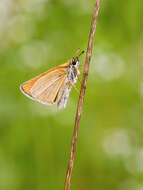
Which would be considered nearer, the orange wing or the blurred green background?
the orange wing

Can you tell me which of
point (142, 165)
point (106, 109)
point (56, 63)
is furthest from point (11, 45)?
point (142, 165)

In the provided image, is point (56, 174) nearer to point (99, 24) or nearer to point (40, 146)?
point (40, 146)

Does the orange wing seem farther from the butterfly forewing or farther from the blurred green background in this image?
the blurred green background

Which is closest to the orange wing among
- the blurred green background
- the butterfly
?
the butterfly

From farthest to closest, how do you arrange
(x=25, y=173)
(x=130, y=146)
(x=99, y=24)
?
(x=99, y=24)
(x=130, y=146)
(x=25, y=173)

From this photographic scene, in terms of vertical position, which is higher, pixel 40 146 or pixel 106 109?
pixel 106 109

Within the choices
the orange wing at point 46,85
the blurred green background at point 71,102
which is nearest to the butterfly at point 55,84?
the orange wing at point 46,85

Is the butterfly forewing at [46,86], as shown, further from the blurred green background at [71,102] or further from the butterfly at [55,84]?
the blurred green background at [71,102]
